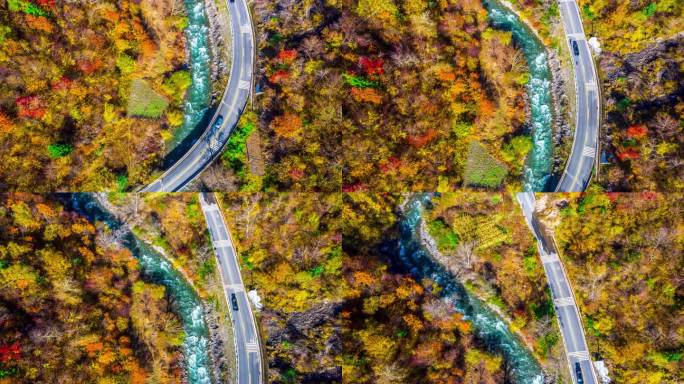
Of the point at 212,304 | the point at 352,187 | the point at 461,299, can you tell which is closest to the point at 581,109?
the point at 461,299

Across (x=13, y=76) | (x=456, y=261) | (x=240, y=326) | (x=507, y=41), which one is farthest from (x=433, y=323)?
(x=13, y=76)

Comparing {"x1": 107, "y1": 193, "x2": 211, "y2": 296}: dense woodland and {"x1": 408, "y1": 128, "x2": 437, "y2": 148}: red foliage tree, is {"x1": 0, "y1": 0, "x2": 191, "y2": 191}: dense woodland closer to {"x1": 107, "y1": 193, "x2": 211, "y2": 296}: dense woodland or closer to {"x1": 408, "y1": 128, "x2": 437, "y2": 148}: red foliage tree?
{"x1": 107, "y1": 193, "x2": 211, "y2": 296}: dense woodland

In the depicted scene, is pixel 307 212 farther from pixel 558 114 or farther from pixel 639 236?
pixel 639 236

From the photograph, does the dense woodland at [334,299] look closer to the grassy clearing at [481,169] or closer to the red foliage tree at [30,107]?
the grassy clearing at [481,169]

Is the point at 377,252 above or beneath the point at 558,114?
beneath

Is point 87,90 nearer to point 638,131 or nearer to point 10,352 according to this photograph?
point 10,352

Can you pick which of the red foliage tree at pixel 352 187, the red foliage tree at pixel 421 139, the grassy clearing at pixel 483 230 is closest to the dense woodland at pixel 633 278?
the grassy clearing at pixel 483 230

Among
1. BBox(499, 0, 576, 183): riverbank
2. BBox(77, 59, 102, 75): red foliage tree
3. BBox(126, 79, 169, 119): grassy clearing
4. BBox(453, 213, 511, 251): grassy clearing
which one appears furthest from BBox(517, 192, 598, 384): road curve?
BBox(77, 59, 102, 75): red foliage tree
